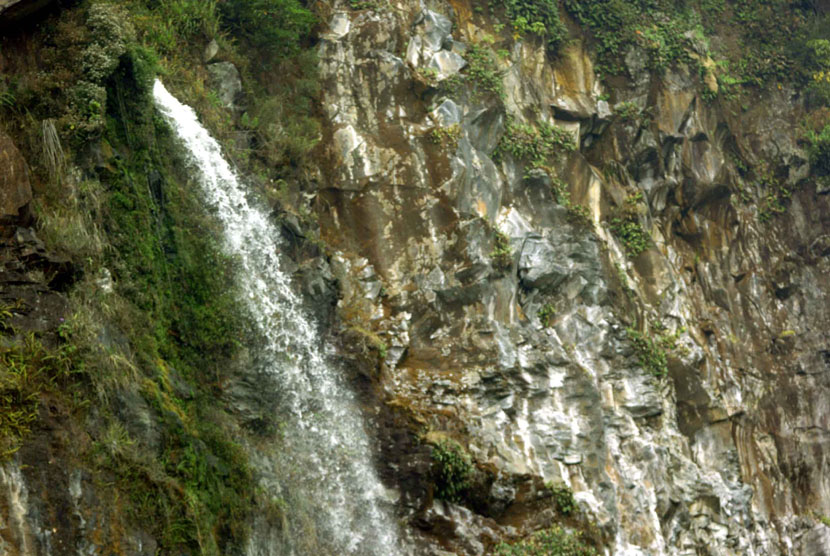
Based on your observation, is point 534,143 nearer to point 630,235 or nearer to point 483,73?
point 483,73

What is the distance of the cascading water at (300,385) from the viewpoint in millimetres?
12102

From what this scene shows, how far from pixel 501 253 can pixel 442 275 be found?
3.97 ft

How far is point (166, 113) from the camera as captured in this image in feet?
41.8

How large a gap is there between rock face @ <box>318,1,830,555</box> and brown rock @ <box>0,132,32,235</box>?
21.1ft

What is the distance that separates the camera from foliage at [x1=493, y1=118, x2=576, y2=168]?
1747cm

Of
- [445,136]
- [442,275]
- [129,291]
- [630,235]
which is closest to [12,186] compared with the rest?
[129,291]

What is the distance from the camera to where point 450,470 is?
12859 millimetres

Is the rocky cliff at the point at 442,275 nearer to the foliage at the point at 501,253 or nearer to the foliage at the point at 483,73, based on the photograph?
the foliage at the point at 501,253

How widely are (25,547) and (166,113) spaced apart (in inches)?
294

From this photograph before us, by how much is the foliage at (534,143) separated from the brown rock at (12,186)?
404 inches

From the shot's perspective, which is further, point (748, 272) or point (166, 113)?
point (748, 272)

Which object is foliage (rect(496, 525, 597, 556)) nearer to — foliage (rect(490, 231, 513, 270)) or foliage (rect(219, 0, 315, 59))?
foliage (rect(490, 231, 513, 270))

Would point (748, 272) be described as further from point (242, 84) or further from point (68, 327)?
point (68, 327)

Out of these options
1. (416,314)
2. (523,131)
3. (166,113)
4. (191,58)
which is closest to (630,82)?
(523,131)
